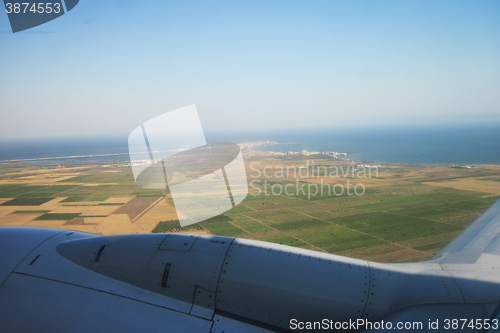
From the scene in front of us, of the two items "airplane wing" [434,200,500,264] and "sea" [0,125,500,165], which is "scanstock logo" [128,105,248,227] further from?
"airplane wing" [434,200,500,264]

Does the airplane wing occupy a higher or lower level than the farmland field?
higher

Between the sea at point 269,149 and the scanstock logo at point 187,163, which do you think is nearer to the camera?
the scanstock logo at point 187,163

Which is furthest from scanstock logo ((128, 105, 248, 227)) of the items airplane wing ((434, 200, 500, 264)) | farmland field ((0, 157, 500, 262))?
airplane wing ((434, 200, 500, 264))

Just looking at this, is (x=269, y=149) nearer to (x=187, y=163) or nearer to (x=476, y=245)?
(x=187, y=163)

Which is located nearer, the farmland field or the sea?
the farmland field

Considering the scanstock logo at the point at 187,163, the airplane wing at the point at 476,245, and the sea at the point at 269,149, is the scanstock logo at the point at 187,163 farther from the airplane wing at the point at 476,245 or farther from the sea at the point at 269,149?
the airplane wing at the point at 476,245

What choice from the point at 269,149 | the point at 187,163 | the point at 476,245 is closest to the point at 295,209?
the point at 187,163

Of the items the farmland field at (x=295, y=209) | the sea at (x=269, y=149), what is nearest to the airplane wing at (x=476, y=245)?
the farmland field at (x=295, y=209)

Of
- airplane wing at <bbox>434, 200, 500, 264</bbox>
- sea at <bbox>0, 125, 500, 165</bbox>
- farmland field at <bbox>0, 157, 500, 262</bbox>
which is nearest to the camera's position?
airplane wing at <bbox>434, 200, 500, 264</bbox>
